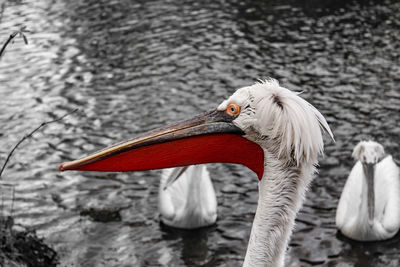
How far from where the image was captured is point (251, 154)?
3.29 metres

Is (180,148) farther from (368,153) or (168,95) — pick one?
(168,95)

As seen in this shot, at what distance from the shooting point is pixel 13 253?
17.3 ft

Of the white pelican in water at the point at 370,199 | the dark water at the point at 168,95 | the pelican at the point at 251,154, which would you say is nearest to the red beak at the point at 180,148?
the pelican at the point at 251,154

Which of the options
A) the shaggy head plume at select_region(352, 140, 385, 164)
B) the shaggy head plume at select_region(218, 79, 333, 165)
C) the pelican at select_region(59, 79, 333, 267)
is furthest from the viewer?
the shaggy head plume at select_region(352, 140, 385, 164)

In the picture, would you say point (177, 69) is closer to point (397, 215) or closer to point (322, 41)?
point (322, 41)

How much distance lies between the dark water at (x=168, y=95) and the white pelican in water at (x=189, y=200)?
0.14 metres

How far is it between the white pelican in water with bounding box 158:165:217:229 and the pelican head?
1.74 meters

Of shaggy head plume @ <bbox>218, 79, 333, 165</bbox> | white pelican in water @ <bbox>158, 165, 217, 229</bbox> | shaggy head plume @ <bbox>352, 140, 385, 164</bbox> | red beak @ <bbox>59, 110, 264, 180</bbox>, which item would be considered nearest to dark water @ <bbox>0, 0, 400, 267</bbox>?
white pelican in water @ <bbox>158, 165, 217, 229</bbox>

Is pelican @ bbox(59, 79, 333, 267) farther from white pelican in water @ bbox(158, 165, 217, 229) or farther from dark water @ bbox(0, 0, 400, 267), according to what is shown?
white pelican in water @ bbox(158, 165, 217, 229)

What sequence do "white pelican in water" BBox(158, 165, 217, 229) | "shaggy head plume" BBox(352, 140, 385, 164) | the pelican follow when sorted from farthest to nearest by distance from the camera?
"white pelican in water" BBox(158, 165, 217, 229) < "shaggy head plume" BBox(352, 140, 385, 164) < the pelican

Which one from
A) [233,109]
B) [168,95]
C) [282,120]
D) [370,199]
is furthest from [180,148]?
[168,95]

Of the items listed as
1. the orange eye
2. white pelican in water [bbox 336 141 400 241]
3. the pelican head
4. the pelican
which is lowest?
white pelican in water [bbox 336 141 400 241]

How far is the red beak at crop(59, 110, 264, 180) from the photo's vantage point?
127 inches

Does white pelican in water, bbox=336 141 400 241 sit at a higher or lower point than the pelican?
lower
